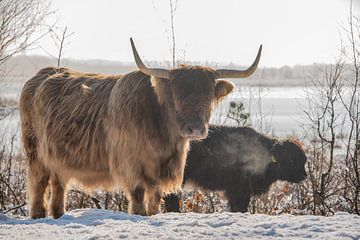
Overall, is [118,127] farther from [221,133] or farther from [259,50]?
[221,133]

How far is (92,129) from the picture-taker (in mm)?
6344

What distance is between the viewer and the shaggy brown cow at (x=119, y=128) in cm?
592

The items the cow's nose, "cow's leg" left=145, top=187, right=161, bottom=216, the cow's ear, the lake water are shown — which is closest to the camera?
the cow's nose

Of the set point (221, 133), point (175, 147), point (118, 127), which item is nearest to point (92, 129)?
point (118, 127)

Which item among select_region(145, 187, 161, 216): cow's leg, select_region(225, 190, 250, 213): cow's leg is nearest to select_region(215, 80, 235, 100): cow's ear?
select_region(145, 187, 161, 216): cow's leg

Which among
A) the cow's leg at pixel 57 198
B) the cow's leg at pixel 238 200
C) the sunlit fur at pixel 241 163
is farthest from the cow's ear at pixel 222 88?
the cow's leg at pixel 238 200

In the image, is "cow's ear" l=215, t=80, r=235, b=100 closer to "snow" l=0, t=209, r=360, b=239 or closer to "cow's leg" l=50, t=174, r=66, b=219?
"cow's leg" l=50, t=174, r=66, b=219

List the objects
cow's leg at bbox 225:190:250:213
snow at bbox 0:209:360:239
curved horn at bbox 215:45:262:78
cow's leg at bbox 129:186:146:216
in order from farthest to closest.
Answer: cow's leg at bbox 225:190:250:213 < curved horn at bbox 215:45:262:78 < cow's leg at bbox 129:186:146:216 < snow at bbox 0:209:360:239

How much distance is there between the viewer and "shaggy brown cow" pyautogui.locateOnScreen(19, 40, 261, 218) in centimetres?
592

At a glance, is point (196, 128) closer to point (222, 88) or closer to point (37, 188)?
point (222, 88)

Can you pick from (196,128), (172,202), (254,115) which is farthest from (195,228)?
(254,115)

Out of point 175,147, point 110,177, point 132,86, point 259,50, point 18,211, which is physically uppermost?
point 259,50

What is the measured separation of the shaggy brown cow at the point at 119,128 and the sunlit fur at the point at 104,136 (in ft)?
0.03

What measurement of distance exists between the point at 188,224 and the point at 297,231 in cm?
71
